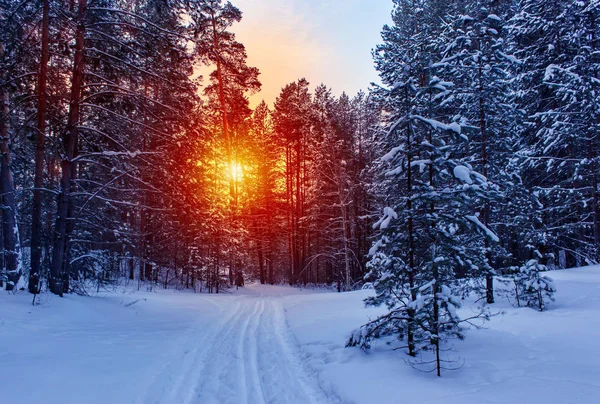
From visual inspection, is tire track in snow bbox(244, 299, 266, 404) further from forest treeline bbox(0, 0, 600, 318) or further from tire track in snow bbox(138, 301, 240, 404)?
forest treeline bbox(0, 0, 600, 318)

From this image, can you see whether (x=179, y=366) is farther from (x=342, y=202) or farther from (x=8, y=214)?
(x=342, y=202)

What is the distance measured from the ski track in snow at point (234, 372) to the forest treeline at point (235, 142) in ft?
5.93

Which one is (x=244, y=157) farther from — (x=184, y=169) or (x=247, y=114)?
(x=184, y=169)

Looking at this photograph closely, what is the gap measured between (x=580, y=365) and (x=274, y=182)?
Result: 108ft

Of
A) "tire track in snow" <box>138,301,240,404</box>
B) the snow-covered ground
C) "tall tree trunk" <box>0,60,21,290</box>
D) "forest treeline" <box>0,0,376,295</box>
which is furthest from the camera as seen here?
"tall tree trunk" <box>0,60,21,290</box>

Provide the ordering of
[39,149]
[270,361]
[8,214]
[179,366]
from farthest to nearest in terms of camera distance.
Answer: [8,214]
[39,149]
[270,361]
[179,366]

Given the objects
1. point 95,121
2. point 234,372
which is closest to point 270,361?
point 234,372

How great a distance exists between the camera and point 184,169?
11695 mm

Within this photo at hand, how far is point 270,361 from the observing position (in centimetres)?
716

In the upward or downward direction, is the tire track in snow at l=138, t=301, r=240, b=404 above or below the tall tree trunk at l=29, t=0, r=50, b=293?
below

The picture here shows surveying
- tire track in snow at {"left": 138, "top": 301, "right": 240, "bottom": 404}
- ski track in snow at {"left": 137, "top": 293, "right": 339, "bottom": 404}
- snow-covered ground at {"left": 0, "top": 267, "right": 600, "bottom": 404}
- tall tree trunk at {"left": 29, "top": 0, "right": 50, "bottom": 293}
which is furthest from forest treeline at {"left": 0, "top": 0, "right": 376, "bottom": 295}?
ski track in snow at {"left": 137, "top": 293, "right": 339, "bottom": 404}

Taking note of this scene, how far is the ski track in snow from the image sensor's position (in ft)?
17.1

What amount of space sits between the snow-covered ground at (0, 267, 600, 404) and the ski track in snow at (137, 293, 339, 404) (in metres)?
0.02

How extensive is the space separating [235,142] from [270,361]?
2370 centimetres
